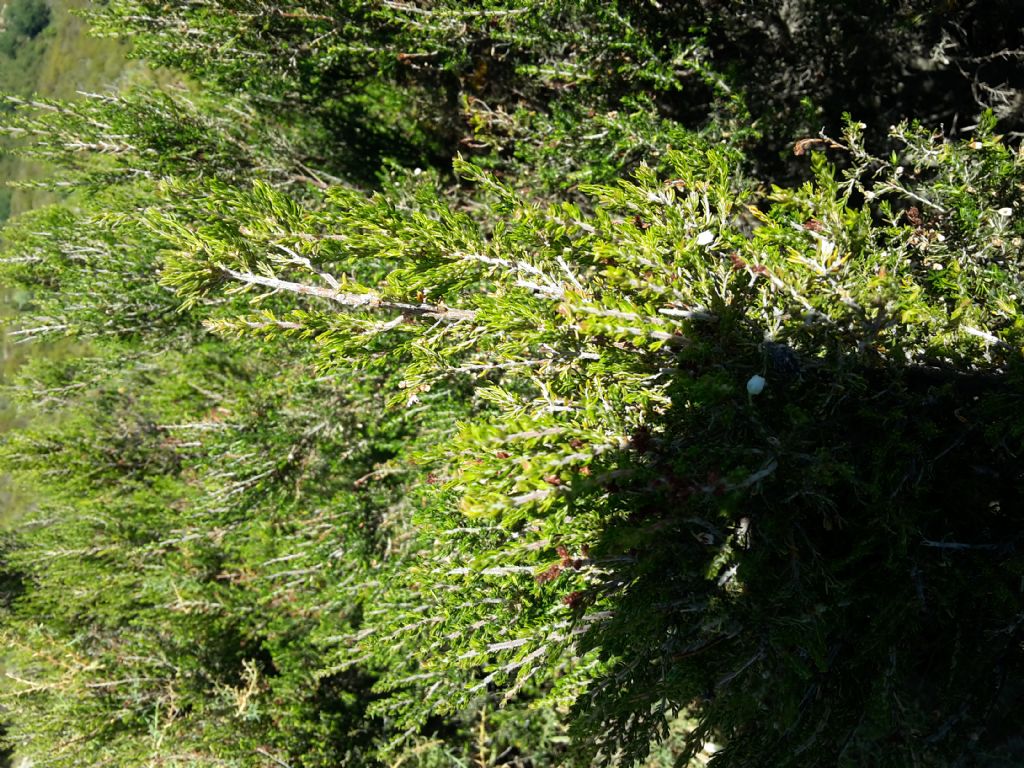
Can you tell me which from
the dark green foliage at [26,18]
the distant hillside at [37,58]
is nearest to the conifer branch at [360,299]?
the distant hillside at [37,58]

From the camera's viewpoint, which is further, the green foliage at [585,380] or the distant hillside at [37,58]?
the distant hillside at [37,58]

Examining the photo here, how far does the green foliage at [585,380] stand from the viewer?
2.93 m

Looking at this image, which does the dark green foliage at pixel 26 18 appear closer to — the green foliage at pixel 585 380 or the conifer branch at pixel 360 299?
the green foliage at pixel 585 380

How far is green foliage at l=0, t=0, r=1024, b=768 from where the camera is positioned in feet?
9.60

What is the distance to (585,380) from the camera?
11.5ft

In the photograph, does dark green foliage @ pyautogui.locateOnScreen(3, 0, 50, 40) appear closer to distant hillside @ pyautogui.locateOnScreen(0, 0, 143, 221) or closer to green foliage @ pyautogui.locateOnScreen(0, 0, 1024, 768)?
distant hillside @ pyautogui.locateOnScreen(0, 0, 143, 221)

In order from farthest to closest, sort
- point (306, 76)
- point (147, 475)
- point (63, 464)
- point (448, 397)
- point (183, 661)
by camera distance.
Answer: point (147, 475)
point (63, 464)
point (183, 661)
point (306, 76)
point (448, 397)

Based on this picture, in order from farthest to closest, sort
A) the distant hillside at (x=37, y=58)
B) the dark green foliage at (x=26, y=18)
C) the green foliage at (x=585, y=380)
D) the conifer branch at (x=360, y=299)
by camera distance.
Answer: the dark green foliage at (x=26, y=18) < the distant hillside at (x=37, y=58) < the conifer branch at (x=360, y=299) < the green foliage at (x=585, y=380)

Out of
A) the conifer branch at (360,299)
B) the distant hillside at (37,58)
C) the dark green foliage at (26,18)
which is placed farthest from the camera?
the dark green foliage at (26,18)

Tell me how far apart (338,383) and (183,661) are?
5.45 meters

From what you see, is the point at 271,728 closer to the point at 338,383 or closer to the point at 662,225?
the point at 338,383

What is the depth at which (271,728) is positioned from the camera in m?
8.18

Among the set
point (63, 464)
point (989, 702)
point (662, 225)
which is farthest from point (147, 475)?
point (989, 702)

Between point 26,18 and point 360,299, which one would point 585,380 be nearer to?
point 360,299
